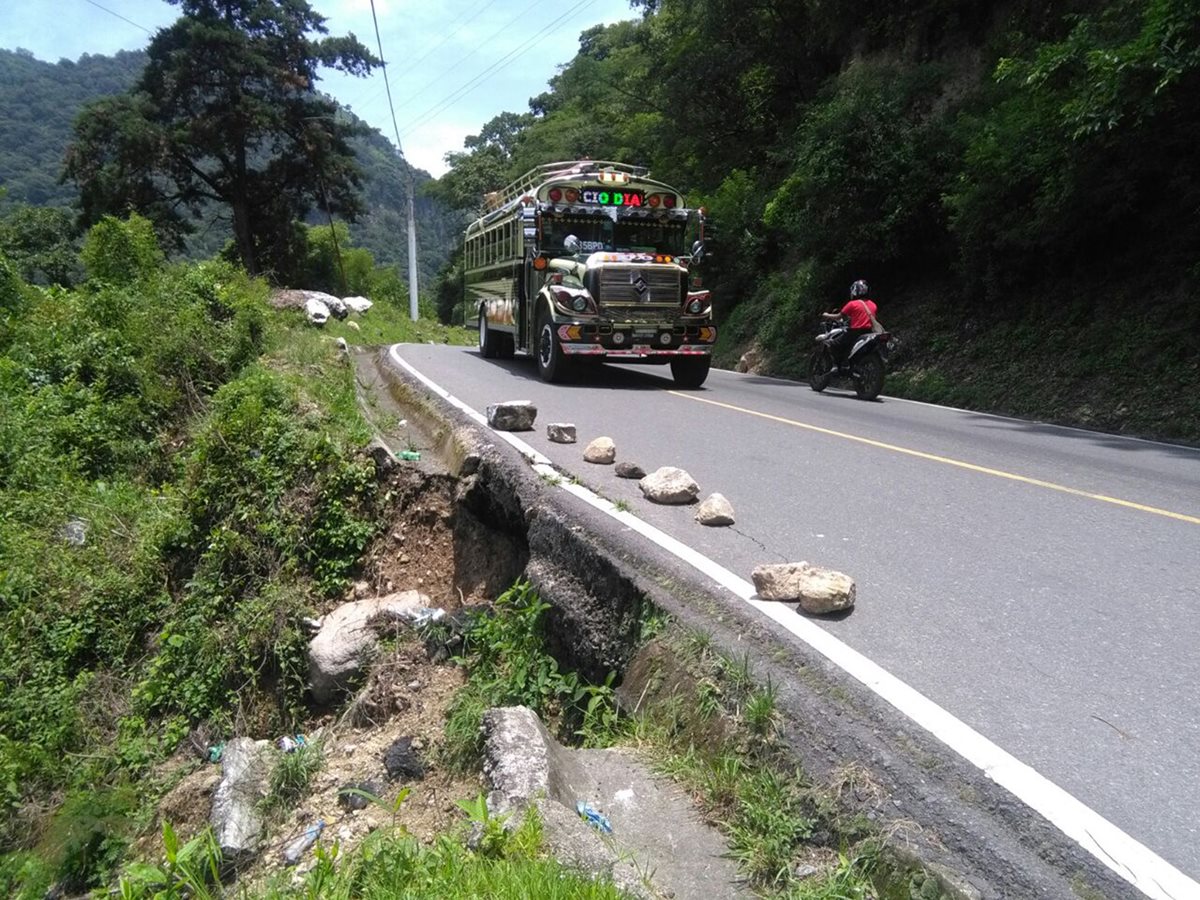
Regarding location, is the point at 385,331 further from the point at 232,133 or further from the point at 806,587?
the point at 806,587

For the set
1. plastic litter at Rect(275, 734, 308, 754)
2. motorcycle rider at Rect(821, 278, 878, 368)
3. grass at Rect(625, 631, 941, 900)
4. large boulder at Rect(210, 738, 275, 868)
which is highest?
motorcycle rider at Rect(821, 278, 878, 368)

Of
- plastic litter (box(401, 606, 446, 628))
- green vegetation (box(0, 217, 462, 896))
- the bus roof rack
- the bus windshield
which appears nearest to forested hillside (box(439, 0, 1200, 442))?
the bus roof rack

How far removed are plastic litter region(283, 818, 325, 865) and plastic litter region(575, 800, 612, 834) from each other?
161cm

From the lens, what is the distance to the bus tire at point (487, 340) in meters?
17.3

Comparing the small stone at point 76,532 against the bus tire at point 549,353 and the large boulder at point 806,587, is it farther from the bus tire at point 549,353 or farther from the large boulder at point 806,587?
the large boulder at point 806,587

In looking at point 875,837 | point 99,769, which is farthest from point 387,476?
point 875,837

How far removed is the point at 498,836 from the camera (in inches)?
106

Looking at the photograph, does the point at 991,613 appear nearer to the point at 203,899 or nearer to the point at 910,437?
the point at 203,899

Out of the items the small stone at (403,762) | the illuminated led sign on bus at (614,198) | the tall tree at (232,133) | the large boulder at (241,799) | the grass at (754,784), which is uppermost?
the tall tree at (232,133)

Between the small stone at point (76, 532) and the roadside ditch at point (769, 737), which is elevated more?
the roadside ditch at point (769, 737)

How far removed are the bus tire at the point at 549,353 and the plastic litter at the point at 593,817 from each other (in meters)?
9.71

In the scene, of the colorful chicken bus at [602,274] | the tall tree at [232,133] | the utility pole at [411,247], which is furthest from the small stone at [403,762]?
the tall tree at [232,133]

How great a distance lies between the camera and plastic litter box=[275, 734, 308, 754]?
4.97 metres

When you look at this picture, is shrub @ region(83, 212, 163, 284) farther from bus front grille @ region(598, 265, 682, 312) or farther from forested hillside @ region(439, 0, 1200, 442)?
forested hillside @ region(439, 0, 1200, 442)
